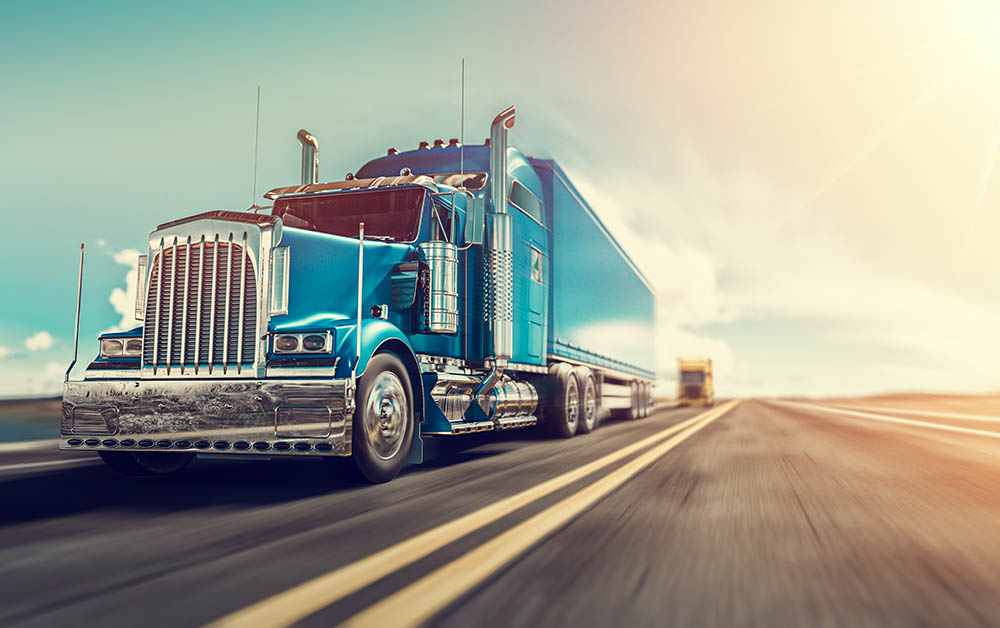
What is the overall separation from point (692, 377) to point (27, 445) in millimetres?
37093

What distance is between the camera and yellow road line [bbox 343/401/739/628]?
2.59 meters

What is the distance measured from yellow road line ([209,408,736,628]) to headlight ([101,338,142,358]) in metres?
3.36

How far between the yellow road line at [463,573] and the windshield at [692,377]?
39462 millimetres

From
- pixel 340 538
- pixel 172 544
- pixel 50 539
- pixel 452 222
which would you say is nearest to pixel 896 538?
pixel 340 538

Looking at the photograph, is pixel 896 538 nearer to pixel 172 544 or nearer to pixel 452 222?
pixel 172 544

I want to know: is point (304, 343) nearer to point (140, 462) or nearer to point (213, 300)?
point (213, 300)

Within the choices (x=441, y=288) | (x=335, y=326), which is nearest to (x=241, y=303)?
(x=335, y=326)

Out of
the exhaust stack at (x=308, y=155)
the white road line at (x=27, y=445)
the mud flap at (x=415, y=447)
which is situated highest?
the exhaust stack at (x=308, y=155)

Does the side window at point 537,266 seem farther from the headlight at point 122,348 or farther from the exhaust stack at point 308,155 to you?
the headlight at point 122,348

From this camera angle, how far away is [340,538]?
4.09m

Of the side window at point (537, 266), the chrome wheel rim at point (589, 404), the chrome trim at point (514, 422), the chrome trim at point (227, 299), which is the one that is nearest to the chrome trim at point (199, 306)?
the chrome trim at point (227, 299)

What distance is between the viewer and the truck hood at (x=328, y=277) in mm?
6688

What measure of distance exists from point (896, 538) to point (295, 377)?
4125 mm

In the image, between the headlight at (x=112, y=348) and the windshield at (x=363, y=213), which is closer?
the headlight at (x=112, y=348)
